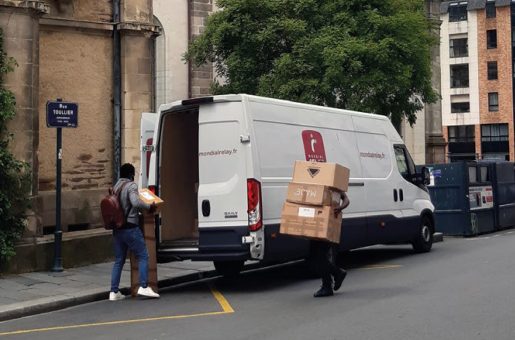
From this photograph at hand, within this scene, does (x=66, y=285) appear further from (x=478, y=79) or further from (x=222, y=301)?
(x=478, y=79)

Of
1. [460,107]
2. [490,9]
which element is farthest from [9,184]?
[490,9]

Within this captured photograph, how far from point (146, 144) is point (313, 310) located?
4568 millimetres

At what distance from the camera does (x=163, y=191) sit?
435 inches

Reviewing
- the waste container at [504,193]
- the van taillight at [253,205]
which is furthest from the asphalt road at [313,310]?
the waste container at [504,193]

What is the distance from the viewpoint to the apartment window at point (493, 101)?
216 ft

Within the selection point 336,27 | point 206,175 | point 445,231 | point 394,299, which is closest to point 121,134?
point 206,175

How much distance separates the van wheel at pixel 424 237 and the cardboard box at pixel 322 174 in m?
5.65

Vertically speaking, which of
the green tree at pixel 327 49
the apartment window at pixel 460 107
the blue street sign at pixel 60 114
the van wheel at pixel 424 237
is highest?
the apartment window at pixel 460 107

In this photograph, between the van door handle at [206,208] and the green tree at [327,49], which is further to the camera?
the green tree at [327,49]

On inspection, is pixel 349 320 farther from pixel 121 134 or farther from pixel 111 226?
pixel 121 134

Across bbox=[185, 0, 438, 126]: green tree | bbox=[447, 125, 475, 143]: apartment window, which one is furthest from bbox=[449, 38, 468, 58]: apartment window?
bbox=[185, 0, 438, 126]: green tree

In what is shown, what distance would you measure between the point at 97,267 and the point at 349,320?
Result: 21.4ft

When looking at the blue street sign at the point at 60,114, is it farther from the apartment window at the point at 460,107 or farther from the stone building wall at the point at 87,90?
the apartment window at the point at 460,107

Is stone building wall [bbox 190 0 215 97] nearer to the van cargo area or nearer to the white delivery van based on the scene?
the white delivery van
